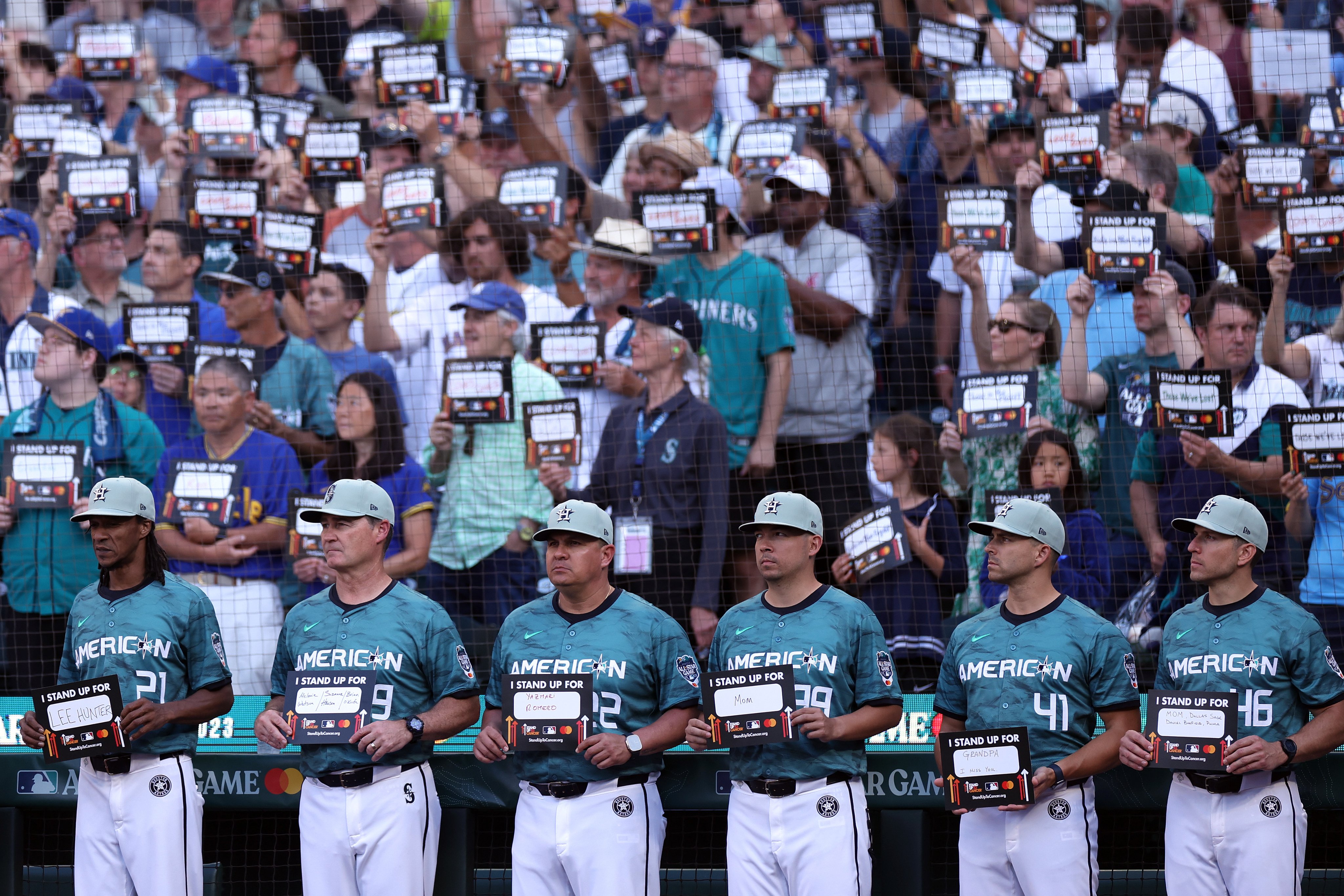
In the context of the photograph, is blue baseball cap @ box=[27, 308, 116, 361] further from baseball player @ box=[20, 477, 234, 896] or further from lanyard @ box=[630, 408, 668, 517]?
lanyard @ box=[630, 408, 668, 517]

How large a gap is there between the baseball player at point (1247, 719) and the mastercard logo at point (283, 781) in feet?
12.2

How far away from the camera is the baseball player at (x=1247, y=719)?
594 centimetres

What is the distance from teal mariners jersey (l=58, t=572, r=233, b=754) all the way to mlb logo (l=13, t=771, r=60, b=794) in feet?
3.40

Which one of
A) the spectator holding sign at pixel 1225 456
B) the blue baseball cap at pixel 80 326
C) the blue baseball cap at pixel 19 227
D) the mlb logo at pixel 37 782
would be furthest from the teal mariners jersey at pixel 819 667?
the blue baseball cap at pixel 19 227

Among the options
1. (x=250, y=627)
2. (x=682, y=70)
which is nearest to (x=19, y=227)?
(x=250, y=627)

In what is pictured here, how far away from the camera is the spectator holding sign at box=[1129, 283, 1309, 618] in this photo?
7.56 metres

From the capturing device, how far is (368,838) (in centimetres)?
625

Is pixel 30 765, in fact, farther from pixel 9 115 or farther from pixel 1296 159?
pixel 1296 159

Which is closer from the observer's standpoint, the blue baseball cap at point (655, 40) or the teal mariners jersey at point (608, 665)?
the teal mariners jersey at point (608, 665)

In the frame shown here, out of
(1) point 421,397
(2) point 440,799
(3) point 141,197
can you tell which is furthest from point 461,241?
(2) point 440,799

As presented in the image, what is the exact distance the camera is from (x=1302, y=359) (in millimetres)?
8086

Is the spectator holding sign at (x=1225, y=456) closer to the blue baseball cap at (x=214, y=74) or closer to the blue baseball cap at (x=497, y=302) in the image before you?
→ the blue baseball cap at (x=497, y=302)

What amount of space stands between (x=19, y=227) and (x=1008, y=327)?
5800mm

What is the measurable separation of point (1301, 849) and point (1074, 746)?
90 centimetres
